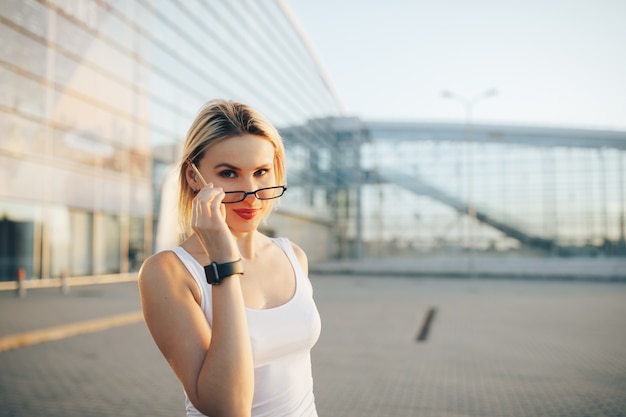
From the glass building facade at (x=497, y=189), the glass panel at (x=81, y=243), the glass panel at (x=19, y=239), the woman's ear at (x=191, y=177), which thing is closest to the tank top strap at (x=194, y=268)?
the woman's ear at (x=191, y=177)

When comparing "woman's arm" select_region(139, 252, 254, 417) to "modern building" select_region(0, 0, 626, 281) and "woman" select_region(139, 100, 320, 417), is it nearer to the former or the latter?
"woman" select_region(139, 100, 320, 417)

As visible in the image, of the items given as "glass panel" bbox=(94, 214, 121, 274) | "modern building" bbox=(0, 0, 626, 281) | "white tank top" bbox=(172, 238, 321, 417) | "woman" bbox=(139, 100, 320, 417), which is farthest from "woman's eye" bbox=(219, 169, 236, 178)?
"glass panel" bbox=(94, 214, 121, 274)

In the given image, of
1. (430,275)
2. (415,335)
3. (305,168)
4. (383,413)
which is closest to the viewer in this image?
(383,413)

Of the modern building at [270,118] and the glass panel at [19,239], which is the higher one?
the modern building at [270,118]

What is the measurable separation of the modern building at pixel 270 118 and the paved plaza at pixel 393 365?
2353 mm

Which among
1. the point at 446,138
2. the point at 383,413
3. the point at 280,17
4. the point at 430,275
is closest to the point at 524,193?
the point at 446,138

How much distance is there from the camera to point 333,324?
1037 cm

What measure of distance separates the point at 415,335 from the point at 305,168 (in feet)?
99.3

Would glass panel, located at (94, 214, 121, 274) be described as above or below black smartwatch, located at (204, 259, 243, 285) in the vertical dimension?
below

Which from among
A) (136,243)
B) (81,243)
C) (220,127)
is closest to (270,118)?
(136,243)

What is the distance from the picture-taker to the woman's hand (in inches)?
51.5

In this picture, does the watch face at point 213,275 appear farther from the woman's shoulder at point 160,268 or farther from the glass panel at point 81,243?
the glass panel at point 81,243

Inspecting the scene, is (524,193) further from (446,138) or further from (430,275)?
(430,275)

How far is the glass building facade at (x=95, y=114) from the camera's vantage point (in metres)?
16.1
